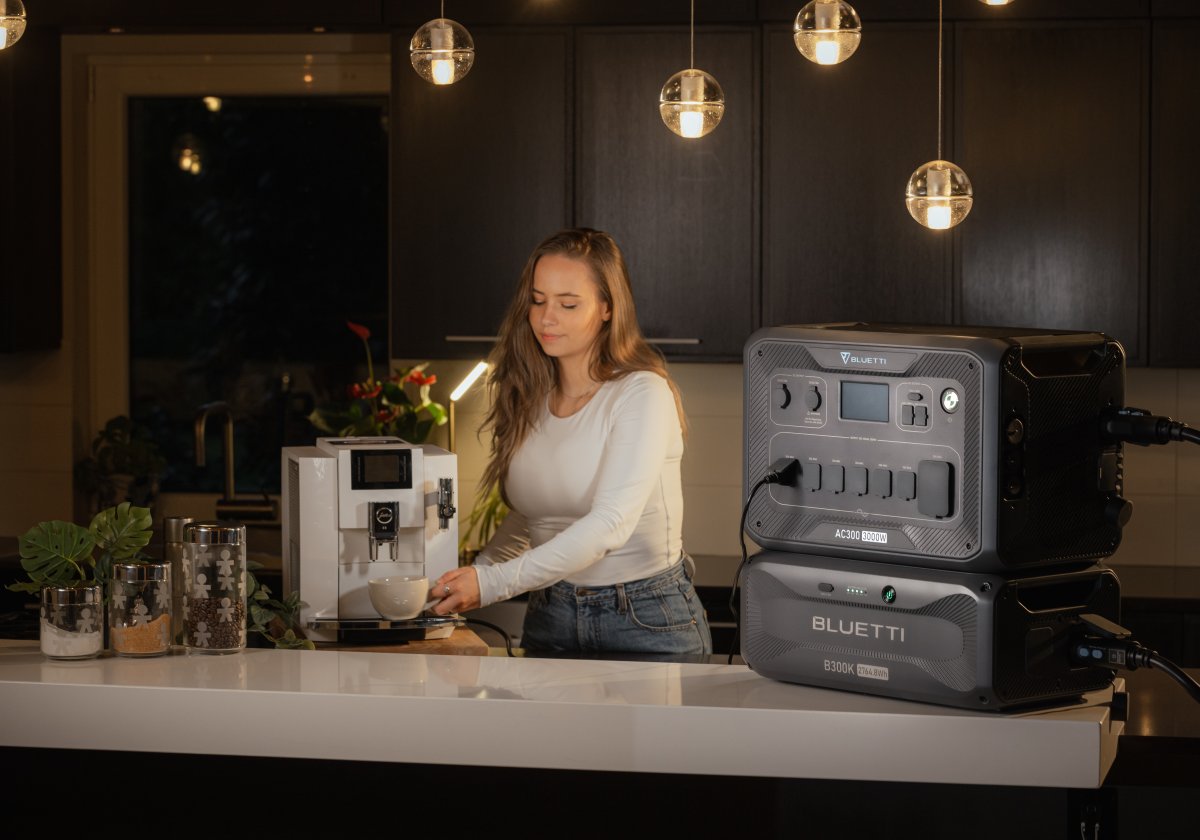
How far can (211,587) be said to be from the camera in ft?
6.07

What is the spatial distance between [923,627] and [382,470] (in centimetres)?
102

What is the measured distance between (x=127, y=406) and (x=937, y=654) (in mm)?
3310

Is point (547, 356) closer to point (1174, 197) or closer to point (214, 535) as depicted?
point (214, 535)

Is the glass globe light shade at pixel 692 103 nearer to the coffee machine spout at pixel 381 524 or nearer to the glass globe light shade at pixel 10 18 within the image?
the coffee machine spout at pixel 381 524

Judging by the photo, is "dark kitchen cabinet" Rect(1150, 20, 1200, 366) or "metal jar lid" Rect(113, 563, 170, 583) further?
"dark kitchen cabinet" Rect(1150, 20, 1200, 366)

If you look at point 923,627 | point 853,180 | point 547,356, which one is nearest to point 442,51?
point 547,356

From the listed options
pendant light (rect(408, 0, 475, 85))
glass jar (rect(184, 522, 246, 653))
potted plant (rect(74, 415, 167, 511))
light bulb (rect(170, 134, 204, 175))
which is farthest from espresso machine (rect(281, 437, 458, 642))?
light bulb (rect(170, 134, 204, 175))

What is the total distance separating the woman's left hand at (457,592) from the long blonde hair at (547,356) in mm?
295

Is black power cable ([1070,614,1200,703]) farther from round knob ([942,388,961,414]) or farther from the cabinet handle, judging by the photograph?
the cabinet handle

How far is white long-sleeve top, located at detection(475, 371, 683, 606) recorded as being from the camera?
2.20 meters

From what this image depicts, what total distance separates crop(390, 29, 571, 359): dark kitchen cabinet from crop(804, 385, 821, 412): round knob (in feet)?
7.05

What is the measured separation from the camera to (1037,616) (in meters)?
1.49

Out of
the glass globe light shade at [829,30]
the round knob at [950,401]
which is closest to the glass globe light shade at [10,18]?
the glass globe light shade at [829,30]

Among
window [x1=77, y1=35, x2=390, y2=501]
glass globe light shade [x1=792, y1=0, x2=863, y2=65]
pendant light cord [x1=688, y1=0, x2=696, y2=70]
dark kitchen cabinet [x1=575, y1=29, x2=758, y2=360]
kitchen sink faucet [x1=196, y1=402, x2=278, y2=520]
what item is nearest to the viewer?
glass globe light shade [x1=792, y1=0, x2=863, y2=65]
